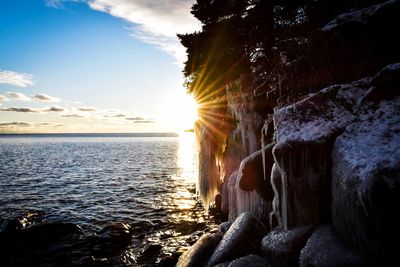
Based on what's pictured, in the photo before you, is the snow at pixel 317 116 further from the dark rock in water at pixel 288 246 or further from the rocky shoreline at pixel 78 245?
the rocky shoreline at pixel 78 245

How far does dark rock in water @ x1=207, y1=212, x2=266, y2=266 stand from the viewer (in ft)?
29.4

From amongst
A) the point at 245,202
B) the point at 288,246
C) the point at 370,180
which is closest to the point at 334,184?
the point at 370,180

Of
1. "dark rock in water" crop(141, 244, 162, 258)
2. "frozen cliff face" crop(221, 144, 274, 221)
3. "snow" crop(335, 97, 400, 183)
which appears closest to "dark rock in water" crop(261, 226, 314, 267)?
"snow" crop(335, 97, 400, 183)

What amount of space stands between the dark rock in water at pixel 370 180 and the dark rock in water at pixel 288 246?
0.93 m

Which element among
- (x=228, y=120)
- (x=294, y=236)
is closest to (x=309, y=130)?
(x=294, y=236)

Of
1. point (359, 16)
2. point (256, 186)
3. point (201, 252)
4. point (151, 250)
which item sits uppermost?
point (359, 16)

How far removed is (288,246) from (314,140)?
8.47 ft

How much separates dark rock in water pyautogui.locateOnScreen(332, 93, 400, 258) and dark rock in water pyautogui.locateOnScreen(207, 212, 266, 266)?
10.3 feet

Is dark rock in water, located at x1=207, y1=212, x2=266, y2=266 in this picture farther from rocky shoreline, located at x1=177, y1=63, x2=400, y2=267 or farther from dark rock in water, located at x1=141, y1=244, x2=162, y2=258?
dark rock in water, located at x1=141, y1=244, x2=162, y2=258

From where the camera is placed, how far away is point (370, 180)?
5348 millimetres

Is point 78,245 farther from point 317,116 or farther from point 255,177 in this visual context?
point 317,116

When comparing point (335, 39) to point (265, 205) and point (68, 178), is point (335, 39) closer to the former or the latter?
point (265, 205)

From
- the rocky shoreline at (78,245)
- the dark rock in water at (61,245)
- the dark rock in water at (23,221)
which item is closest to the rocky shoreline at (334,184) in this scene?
the rocky shoreline at (78,245)

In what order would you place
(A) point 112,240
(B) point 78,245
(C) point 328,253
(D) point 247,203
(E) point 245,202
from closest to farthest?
(C) point 328,253 → (D) point 247,203 → (E) point 245,202 → (B) point 78,245 → (A) point 112,240
